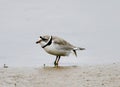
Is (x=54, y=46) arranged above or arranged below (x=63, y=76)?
above

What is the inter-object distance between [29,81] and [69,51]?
3308 millimetres

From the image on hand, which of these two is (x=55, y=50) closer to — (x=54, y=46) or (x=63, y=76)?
(x=54, y=46)

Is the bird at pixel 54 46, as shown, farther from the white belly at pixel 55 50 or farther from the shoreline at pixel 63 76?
the shoreline at pixel 63 76

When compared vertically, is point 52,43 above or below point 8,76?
above

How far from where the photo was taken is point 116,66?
1539 cm

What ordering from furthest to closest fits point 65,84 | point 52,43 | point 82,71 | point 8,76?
point 52,43 → point 82,71 → point 8,76 → point 65,84

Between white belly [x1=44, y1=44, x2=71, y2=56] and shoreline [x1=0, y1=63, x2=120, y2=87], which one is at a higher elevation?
white belly [x1=44, y1=44, x2=71, y2=56]

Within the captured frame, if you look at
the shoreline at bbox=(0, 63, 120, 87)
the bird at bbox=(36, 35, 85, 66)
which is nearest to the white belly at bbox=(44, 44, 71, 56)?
the bird at bbox=(36, 35, 85, 66)

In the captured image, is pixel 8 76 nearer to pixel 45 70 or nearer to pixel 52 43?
pixel 45 70

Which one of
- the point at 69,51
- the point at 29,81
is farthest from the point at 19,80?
the point at 69,51

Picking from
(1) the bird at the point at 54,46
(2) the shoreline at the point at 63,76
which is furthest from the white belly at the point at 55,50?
(2) the shoreline at the point at 63,76

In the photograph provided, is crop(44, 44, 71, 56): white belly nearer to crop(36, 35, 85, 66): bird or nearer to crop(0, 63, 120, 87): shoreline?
crop(36, 35, 85, 66): bird

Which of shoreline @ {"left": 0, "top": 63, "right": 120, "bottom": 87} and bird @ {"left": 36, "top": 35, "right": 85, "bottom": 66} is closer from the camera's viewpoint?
shoreline @ {"left": 0, "top": 63, "right": 120, "bottom": 87}

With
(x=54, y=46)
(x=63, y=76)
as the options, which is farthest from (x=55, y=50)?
(x=63, y=76)
